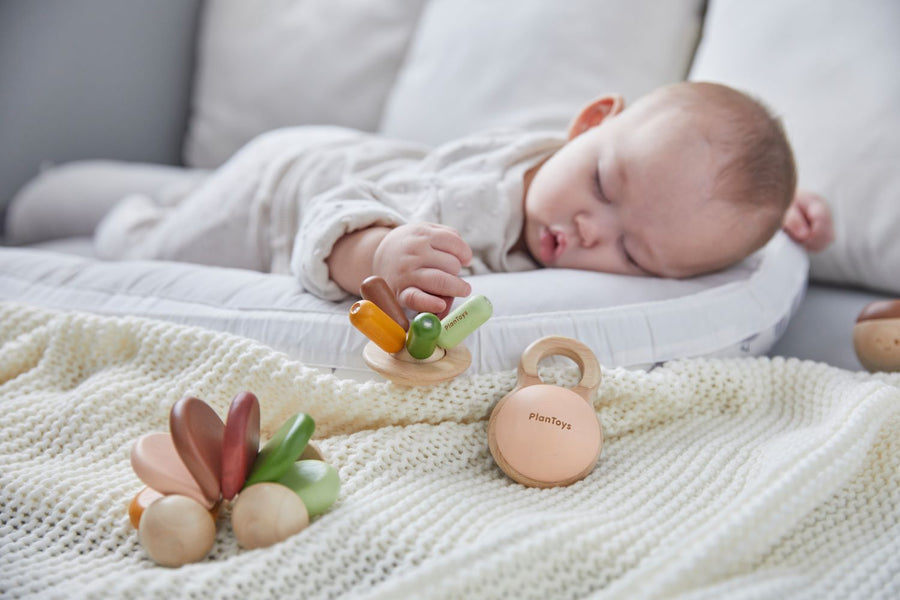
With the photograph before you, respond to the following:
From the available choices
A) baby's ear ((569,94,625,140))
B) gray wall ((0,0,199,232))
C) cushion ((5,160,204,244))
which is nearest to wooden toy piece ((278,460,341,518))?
baby's ear ((569,94,625,140))

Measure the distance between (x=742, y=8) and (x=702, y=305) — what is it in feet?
2.42

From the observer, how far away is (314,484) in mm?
607

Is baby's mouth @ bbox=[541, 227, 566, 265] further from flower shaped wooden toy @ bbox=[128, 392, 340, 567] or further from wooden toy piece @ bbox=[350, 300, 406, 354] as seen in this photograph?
flower shaped wooden toy @ bbox=[128, 392, 340, 567]

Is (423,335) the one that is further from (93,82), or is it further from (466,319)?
(93,82)

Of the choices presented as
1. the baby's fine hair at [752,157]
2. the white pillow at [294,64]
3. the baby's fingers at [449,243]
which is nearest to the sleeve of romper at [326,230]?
the baby's fingers at [449,243]

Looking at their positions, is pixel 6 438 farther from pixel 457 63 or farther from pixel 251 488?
pixel 457 63

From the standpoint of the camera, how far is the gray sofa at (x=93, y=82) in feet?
6.13

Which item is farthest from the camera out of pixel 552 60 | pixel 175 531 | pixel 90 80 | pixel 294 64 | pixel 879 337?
pixel 90 80

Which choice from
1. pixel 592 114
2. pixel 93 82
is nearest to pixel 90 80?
pixel 93 82

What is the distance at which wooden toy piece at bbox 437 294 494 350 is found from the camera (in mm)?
708

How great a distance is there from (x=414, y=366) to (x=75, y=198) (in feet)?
4.26

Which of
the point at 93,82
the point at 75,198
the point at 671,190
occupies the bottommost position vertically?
the point at 75,198

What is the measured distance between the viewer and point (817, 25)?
1.27m

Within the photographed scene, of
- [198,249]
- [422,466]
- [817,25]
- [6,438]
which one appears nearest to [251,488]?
[422,466]
